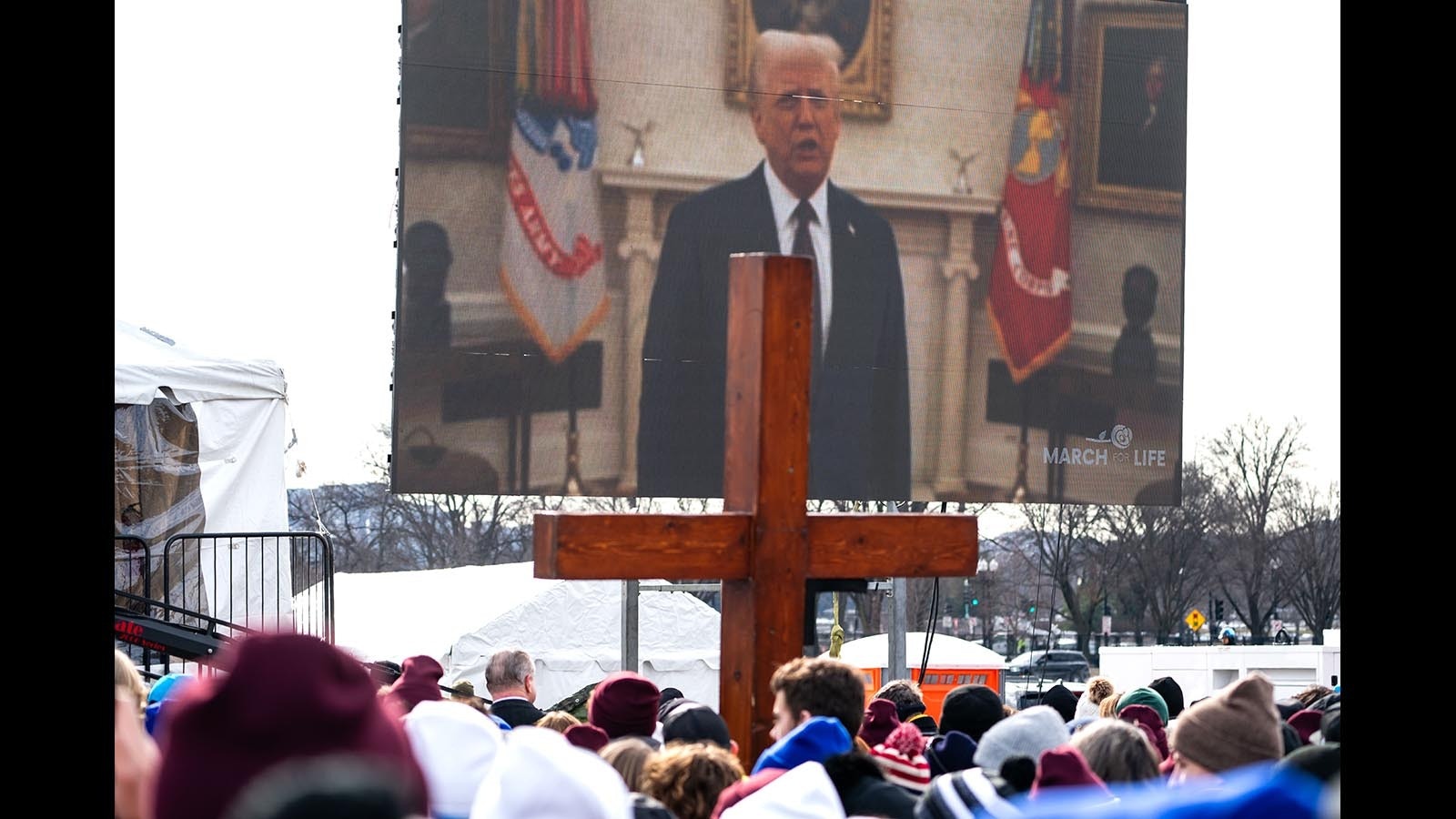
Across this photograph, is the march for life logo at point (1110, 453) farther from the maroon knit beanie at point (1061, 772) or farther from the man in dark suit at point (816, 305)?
the maroon knit beanie at point (1061, 772)

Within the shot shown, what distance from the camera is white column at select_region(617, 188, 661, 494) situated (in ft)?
37.0

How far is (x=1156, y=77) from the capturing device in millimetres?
12445

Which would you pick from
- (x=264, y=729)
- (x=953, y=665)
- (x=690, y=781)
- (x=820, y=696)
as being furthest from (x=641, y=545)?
(x=953, y=665)

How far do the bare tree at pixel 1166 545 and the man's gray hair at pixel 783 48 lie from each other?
36.5 meters

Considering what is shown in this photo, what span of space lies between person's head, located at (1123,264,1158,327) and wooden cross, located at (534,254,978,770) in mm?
6954

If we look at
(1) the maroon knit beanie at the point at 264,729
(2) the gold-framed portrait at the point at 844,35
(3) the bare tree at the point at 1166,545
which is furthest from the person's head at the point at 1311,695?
(3) the bare tree at the point at 1166,545

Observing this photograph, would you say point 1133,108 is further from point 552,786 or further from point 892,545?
point 552,786

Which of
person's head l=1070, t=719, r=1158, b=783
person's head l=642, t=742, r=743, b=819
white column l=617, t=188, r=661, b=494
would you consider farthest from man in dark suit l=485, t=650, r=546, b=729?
white column l=617, t=188, r=661, b=494

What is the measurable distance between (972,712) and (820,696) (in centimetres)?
158

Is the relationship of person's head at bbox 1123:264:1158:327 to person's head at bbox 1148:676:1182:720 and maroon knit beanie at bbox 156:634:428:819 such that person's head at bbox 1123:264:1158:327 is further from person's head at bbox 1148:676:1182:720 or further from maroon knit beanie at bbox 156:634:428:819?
maroon knit beanie at bbox 156:634:428:819

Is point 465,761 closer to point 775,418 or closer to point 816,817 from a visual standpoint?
point 816,817

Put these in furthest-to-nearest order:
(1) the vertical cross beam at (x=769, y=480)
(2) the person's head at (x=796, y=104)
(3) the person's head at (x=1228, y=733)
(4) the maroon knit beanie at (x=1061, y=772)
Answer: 1. (2) the person's head at (x=796, y=104)
2. (1) the vertical cross beam at (x=769, y=480)
3. (3) the person's head at (x=1228, y=733)
4. (4) the maroon knit beanie at (x=1061, y=772)

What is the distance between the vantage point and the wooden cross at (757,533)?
5520 mm
